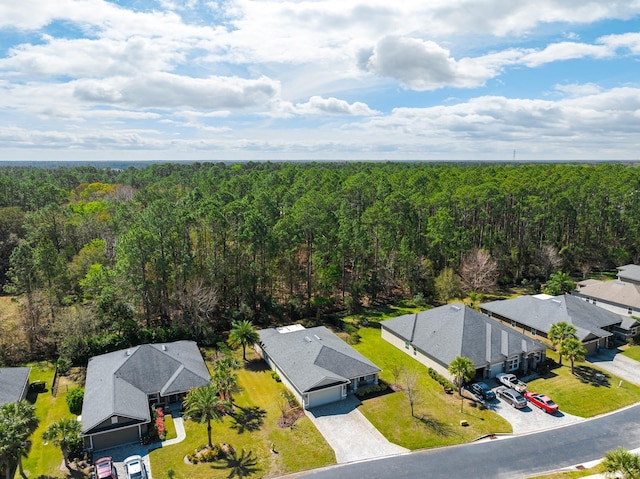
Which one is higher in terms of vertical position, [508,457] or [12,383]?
[12,383]

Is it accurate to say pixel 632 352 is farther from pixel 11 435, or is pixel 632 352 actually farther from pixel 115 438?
pixel 11 435

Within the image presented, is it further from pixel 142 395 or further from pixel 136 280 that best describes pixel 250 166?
pixel 142 395

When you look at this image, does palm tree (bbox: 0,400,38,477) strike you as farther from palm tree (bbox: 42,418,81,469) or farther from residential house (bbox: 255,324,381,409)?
residential house (bbox: 255,324,381,409)

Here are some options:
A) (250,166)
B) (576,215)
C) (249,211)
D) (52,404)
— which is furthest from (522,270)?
(250,166)

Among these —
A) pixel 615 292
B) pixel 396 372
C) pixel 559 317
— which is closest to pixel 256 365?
pixel 396 372

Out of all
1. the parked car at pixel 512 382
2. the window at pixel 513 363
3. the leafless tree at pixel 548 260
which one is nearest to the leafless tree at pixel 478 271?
the leafless tree at pixel 548 260

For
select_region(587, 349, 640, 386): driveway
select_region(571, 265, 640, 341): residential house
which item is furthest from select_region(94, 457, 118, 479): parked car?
select_region(571, 265, 640, 341): residential house
